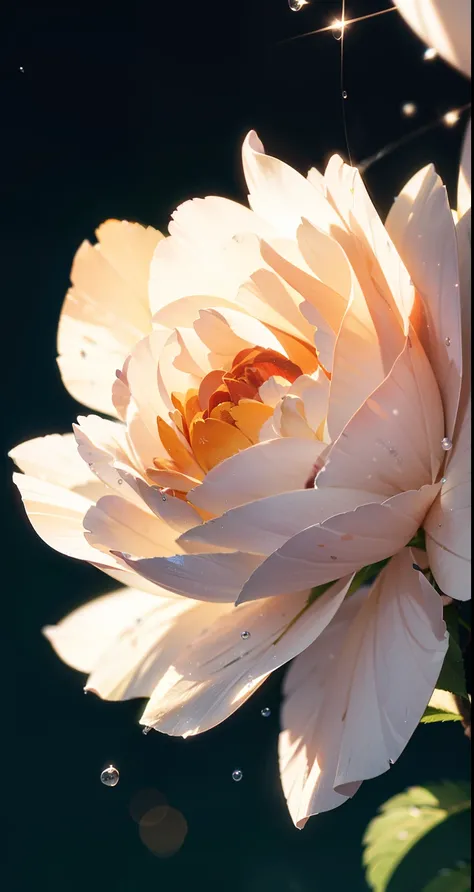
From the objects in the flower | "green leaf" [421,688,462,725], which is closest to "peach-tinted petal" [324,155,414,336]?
the flower

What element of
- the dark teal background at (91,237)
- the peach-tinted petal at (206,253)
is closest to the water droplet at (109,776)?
the dark teal background at (91,237)

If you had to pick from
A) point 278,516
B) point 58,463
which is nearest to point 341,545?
point 278,516

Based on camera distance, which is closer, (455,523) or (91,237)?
(455,523)

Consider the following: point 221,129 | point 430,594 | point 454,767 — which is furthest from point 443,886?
point 221,129

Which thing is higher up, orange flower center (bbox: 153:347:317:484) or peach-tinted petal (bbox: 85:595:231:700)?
orange flower center (bbox: 153:347:317:484)

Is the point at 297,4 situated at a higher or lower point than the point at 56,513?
higher

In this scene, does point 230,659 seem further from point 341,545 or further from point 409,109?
point 409,109

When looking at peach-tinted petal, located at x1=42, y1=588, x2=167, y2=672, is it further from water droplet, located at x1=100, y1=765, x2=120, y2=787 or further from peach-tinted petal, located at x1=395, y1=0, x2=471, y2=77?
peach-tinted petal, located at x1=395, y1=0, x2=471, y2=77
